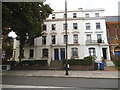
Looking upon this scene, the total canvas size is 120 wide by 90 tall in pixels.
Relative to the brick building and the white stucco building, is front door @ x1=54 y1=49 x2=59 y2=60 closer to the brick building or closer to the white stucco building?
the white stucco building

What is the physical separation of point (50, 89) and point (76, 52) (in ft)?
58.6

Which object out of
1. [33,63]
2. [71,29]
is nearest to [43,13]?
[33,63]

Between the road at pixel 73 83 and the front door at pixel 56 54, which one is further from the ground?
the front door at pixel 56 54

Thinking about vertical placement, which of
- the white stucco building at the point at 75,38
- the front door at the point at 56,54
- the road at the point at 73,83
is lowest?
the road at the point at 73,83

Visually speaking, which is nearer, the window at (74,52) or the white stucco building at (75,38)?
the white stucco building at (75,38)

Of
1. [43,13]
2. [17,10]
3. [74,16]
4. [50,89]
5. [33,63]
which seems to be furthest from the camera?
[74,16]

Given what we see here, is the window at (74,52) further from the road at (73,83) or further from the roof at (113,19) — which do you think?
the roof at (113,19)

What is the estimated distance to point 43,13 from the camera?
15453 millimetres

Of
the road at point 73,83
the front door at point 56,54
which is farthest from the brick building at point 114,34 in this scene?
the road at point 73,83

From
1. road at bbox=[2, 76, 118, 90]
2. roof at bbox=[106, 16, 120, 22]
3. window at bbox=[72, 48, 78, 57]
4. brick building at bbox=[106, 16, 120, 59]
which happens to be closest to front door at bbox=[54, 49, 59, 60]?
window at bbox=[72, 48, 78, 57]

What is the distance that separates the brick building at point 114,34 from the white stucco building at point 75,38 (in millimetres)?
2542

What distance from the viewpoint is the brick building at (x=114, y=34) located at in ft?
82.0

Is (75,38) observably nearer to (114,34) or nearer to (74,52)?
(74,52)

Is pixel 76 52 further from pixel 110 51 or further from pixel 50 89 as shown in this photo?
pixel 50 89
